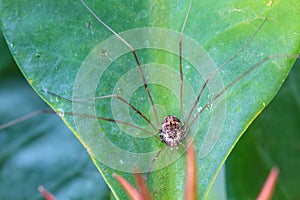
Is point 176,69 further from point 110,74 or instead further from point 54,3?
point 54,3

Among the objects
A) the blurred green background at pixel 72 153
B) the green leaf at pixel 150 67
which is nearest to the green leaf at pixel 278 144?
the blurred green background at pixel 72 153

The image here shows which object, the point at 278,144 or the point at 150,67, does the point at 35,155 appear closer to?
the point at 150,67

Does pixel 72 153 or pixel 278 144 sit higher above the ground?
pixel 72 153

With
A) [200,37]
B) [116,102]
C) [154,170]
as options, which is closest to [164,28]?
[200,37]

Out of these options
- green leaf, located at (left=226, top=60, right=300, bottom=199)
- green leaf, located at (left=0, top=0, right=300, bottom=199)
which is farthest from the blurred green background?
green leaf, located at (left=0, top=0, right=300, bottom=199)

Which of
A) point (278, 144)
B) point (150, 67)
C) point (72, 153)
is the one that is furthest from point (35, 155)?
point (278, 144)

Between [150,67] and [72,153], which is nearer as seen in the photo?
[150,67]

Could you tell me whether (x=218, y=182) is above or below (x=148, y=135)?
below

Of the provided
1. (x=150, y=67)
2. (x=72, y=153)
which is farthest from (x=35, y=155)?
(x=150, y=67)
